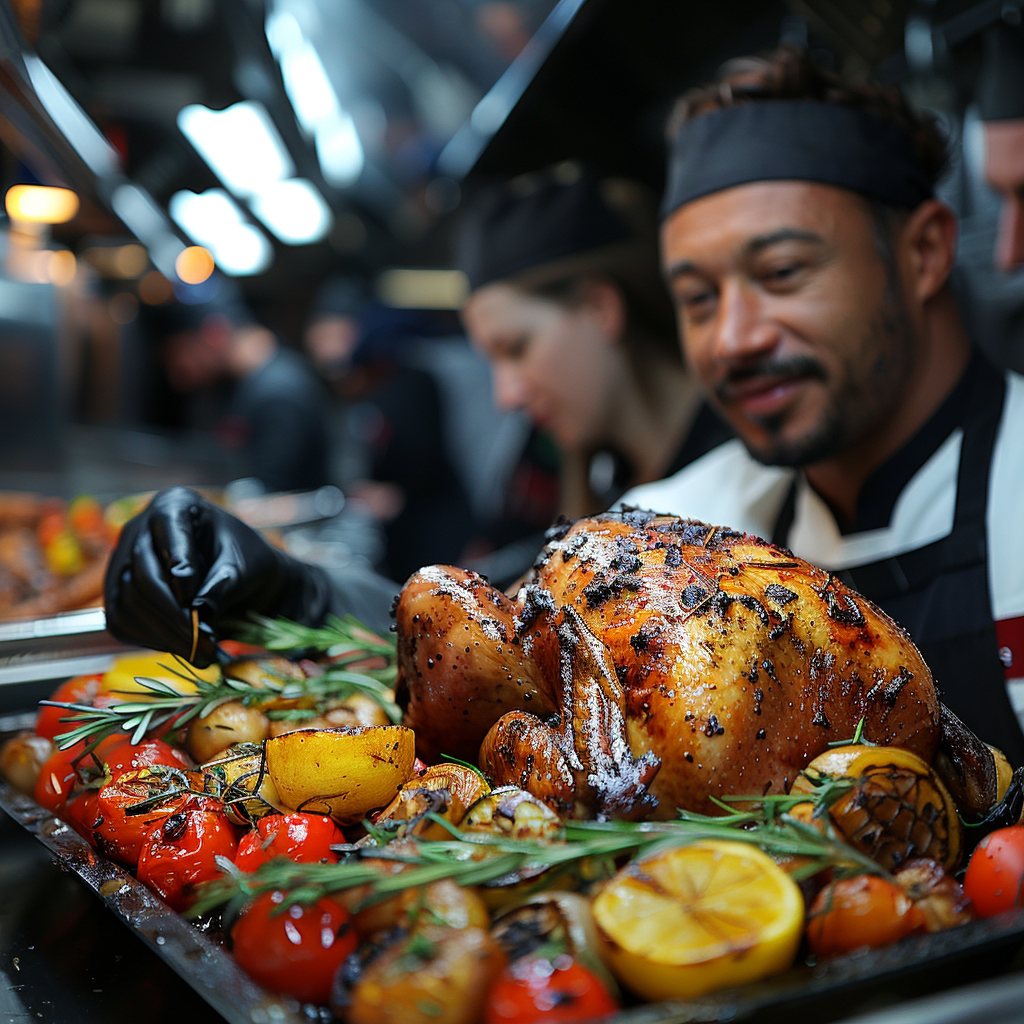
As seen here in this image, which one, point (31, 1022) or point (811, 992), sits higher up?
point (811, 992)

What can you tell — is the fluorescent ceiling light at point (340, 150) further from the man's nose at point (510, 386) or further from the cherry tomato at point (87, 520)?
the cherry tomato at point (87, 520)

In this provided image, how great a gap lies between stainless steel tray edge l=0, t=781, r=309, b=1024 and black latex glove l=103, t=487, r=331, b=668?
301 millimetres

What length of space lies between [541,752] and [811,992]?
36 cm

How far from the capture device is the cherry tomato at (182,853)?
0.84m

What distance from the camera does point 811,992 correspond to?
21.7 inches

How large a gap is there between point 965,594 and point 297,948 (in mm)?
1305

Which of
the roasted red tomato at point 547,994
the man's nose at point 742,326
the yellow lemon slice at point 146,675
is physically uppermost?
the man's nose at point 742,326

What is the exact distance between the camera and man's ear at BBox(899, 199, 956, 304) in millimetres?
1735

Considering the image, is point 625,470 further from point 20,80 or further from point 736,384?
point 20,80

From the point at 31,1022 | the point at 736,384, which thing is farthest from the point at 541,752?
the point at 736,384

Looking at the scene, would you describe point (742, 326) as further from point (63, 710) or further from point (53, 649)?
point (53, 649)

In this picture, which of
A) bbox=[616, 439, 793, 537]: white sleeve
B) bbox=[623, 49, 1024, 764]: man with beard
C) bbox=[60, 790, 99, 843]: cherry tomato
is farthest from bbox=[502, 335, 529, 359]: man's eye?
bbox=[60, 790, 99, 843]: cherry tomato

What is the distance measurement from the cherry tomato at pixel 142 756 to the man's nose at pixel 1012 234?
248 centimetres

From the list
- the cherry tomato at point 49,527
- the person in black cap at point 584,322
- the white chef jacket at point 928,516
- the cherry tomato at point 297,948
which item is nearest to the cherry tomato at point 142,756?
the cherry tomato at point 297,948
